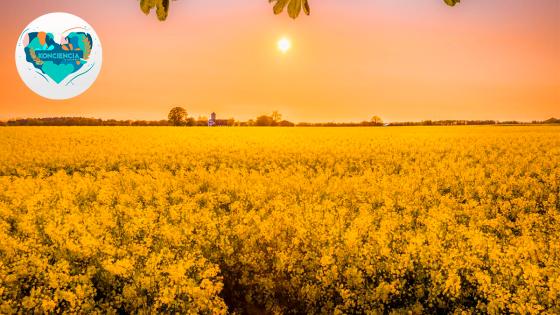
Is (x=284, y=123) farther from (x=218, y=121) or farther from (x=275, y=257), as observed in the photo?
(x=275, y=257)

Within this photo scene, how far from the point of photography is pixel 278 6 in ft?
8.17

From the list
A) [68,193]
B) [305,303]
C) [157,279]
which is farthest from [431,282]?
[68,193]

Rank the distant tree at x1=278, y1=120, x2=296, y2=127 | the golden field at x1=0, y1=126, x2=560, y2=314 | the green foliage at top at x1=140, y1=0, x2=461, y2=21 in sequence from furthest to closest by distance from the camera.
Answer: the distant tree at x1=278, y1=120, x2=296, y2=127, the golden field at x1=0, y1=126, x2=560, y2=314, the green foliage at top at x1=140, y1=0, x2=461, y2=21

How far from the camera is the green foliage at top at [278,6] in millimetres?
2369

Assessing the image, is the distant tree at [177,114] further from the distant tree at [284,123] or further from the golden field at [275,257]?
the golden field at [275,257]

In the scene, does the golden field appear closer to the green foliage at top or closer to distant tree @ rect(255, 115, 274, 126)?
the green foliage at top

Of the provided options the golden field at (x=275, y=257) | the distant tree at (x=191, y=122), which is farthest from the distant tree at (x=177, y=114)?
the golden field at (x=275, y=257)

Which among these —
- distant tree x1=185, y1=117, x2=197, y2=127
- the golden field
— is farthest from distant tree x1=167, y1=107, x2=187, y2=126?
the golden field

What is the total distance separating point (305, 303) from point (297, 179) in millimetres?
6573

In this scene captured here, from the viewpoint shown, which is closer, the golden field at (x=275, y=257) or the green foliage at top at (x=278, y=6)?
the green foliage at top at (x=278, y=6)

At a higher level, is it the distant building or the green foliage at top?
the green foliage at top

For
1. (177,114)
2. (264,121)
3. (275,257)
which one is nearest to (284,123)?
(264,121)

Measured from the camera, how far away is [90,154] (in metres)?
17.9

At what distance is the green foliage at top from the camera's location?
237cm
